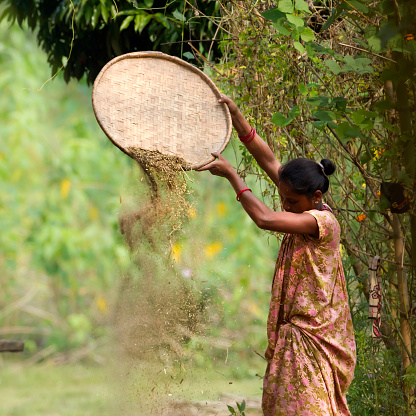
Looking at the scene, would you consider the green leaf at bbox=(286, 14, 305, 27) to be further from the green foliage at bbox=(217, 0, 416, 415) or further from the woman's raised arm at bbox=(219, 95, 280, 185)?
the woman's raised arm at bbox=(219, 95, 280, 185)

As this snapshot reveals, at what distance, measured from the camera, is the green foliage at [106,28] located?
3.60m

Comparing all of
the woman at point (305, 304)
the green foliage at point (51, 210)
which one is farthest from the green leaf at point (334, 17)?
the green foliage at point (51, 210)

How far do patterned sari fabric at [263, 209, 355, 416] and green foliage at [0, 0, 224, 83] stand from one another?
1875 mm

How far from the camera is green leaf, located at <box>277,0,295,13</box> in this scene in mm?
2100

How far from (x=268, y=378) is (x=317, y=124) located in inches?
34.1

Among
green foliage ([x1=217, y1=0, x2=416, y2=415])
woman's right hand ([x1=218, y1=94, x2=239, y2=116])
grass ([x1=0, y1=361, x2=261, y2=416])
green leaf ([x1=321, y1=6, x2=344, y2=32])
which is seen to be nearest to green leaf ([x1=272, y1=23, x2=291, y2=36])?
green foliage ([x1=217, y1=0, x2=416, y2=415])

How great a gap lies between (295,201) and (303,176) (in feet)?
0.31

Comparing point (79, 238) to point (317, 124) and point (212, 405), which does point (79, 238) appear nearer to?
point (212, 405)

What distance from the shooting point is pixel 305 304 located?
6.64ft

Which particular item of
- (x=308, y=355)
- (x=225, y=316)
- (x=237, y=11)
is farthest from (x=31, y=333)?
(x=308, y=355)

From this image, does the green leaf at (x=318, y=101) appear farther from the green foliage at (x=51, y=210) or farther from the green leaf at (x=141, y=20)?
the green foliage at (x=51, y=210)

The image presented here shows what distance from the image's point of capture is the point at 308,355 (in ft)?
6.61

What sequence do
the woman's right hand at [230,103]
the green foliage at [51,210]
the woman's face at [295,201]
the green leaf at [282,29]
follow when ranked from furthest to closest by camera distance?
the green foliage at [51,210] < the woman's right hand at [230,103] < the green leaf at [282,29] < the woman's face at [295,201]

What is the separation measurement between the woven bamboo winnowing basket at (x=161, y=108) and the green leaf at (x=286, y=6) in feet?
1.50
